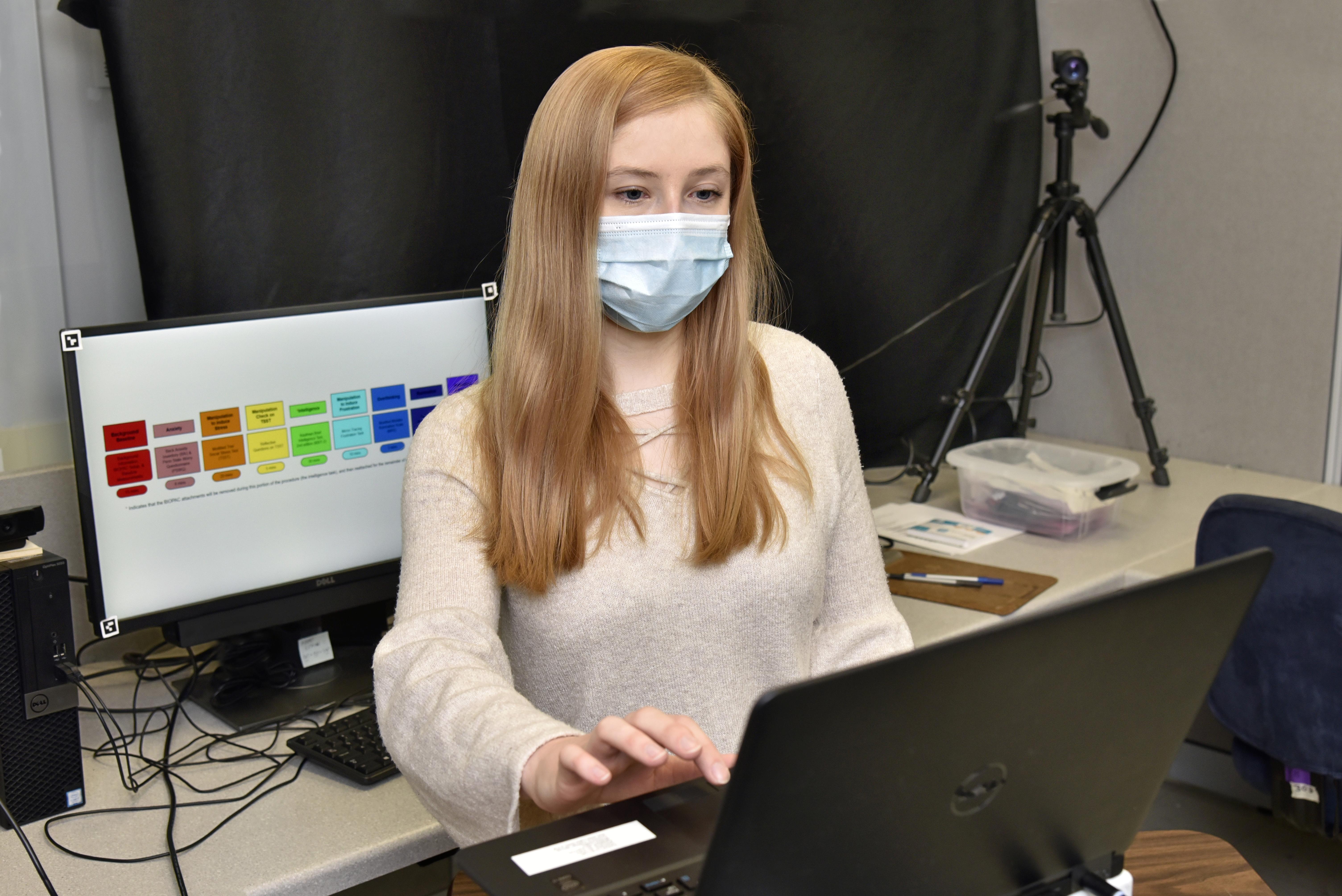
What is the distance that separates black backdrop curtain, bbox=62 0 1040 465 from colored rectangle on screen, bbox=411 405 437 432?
0.79 ft

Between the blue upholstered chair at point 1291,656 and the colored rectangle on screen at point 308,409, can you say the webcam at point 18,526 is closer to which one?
the colored rectangle on screen at point 308,409

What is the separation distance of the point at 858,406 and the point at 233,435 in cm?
136

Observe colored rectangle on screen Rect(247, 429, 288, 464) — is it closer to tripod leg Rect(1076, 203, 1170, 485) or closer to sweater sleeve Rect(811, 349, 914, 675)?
sweater sleeve Rect(811, 349, 914, 675)

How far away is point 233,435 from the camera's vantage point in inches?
51.3

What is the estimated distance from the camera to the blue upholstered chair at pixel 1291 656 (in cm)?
→ 142

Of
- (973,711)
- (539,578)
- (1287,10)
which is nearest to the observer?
(973,711)

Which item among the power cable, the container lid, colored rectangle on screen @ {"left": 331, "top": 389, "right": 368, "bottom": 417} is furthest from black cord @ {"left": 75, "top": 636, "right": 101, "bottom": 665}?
the power cable

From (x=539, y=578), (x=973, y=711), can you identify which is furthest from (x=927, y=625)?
(x=973, y=711)

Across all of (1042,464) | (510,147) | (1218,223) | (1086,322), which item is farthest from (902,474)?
(510,147)

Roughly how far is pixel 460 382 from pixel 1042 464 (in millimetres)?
1151

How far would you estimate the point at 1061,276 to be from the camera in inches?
87.4

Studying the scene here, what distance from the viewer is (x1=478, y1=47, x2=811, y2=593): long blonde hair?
103 centimetres

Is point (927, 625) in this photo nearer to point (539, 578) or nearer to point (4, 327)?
point (539, 578)

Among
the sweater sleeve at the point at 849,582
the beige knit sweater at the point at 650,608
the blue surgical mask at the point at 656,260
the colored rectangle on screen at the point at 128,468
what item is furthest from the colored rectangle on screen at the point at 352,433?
the sweater sleeve at the point at 849,582
